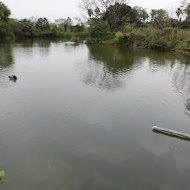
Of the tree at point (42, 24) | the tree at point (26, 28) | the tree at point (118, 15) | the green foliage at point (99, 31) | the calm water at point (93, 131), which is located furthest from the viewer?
the tree at point (42, 24)

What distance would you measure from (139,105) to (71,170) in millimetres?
7465

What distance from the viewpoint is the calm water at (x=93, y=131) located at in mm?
8016

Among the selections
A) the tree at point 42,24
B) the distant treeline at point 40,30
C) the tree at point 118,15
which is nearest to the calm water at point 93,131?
the tree at point 118,15

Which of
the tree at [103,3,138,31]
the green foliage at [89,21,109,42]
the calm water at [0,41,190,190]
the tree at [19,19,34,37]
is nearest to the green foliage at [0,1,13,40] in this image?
the tree at [19,19,34,37]

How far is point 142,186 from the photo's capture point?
7.68m

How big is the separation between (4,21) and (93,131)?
160 feet

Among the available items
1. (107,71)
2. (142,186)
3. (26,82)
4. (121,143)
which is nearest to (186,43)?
(107,71)

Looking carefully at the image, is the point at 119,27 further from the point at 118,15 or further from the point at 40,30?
the point at 40,30

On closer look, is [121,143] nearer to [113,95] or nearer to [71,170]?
[71,170]

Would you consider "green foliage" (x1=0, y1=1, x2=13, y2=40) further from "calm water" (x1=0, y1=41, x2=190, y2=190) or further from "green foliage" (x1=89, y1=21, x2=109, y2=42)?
"calm water" (x1=0, y1=41, x2=190, y2=190)

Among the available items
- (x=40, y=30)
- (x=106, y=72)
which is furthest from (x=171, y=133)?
(x=40, y=30)

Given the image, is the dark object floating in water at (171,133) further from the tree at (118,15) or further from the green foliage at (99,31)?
the tree at (118,15)

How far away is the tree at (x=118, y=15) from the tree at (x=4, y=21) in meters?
22.3

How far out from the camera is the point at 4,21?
2026 inches
